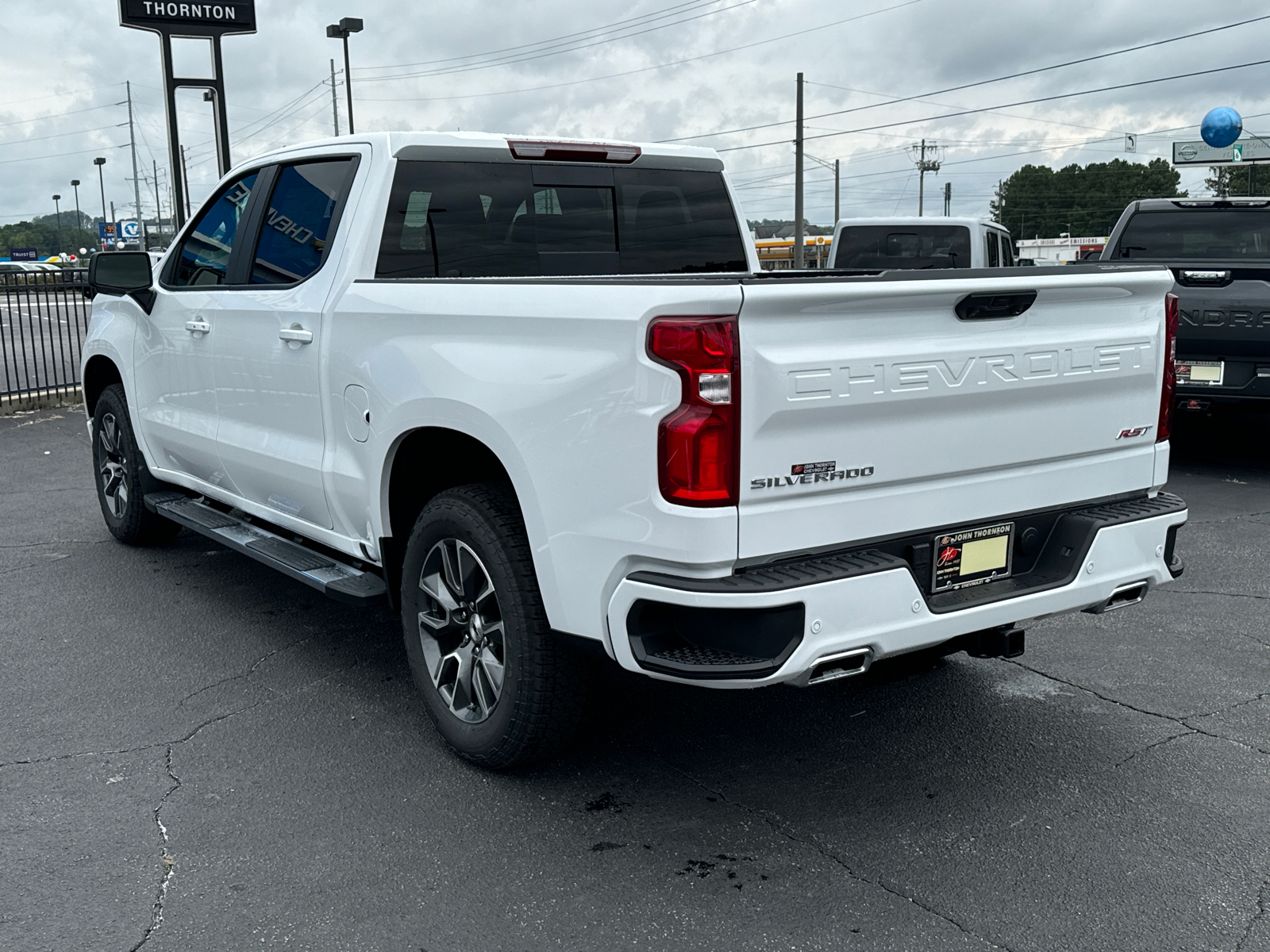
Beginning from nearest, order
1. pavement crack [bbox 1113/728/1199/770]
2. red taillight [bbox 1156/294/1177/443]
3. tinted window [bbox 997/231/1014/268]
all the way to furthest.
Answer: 1. red taillight [bbox 1156/294/1177/443]
2. pavement crack [bbox 1113/728/1199/770]
3. tinted window [bbox 997/231/1014/268]

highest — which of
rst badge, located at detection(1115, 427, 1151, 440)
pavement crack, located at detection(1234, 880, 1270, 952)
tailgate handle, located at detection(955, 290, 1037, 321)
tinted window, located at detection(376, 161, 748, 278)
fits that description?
tinted window, located at detection(376, 161, 748, 278)

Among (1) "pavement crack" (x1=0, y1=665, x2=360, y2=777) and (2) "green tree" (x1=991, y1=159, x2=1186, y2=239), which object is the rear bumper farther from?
(2) "green tree" (x1=991, y1=159, x2=1186, y2=239)

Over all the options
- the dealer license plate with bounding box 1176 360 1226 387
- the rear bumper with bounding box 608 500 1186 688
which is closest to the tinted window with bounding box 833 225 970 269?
the dealer license plate with bounding box 1176 360 1226 387

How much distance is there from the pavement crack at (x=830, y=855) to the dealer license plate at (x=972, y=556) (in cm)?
80

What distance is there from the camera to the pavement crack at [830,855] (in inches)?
113

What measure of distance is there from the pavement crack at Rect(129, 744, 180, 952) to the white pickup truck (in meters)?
0.82

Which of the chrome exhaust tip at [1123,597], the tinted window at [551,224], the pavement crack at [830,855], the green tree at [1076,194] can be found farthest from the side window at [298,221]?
the green tree at [1076,194]

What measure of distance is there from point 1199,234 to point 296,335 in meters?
7.70

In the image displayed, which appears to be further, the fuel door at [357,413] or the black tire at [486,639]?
the fuel door at [357,413]

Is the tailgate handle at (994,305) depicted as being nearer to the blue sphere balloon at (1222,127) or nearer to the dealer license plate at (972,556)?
the dealer license plate at (972,556)

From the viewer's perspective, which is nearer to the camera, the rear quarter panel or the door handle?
the rear quarter panel

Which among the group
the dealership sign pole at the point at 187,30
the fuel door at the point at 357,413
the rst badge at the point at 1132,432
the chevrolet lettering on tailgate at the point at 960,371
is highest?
the dealership sign pole at the point at 187,30

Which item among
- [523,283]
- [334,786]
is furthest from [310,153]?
[334,786]

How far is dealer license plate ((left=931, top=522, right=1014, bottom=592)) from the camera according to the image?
322 centimetres
